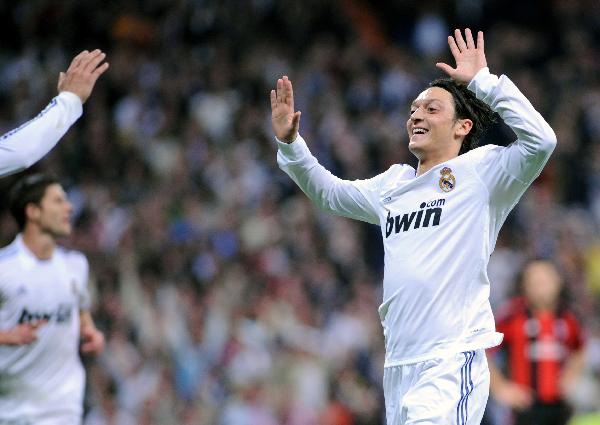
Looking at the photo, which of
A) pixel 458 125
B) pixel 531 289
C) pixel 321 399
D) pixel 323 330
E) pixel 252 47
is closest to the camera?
pixel 458 125

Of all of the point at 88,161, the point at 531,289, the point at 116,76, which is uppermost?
the point at 116,76

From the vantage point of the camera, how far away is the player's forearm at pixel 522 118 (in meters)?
5.48

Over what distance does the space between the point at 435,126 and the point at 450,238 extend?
57 centimetres

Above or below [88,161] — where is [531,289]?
below

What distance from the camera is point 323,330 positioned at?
12547 mm

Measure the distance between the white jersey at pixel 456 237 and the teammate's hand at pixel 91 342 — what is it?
2571 mm

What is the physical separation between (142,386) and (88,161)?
3643 millimetres

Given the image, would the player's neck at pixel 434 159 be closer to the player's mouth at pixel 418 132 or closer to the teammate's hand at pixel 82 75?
the player's mouth at pixel 418 132

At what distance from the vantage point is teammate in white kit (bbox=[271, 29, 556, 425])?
18.2 ft

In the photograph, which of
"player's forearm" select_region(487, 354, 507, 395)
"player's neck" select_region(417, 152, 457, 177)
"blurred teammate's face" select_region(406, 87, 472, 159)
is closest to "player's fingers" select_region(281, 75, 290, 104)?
"blurred teammate's face" select_region(406, 87, 472, 159)

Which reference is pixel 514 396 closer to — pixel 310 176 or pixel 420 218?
pixel 310 176

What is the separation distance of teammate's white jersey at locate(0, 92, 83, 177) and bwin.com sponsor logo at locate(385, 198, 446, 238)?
1.70 m

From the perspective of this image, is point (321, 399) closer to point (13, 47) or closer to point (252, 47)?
point (252, 47)

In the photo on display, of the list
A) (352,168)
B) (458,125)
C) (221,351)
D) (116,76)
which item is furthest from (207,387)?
(458,125)
